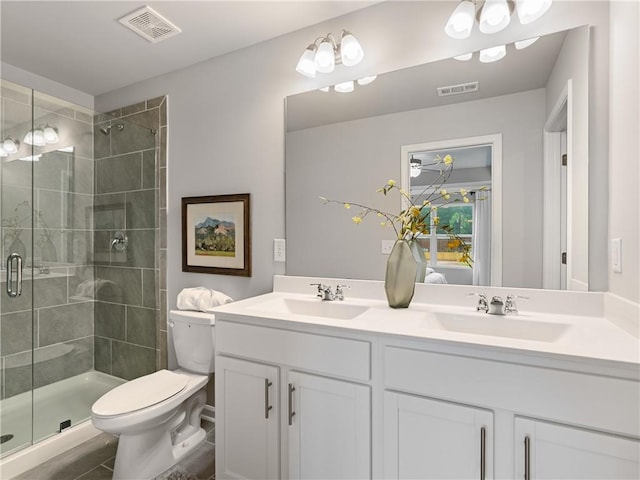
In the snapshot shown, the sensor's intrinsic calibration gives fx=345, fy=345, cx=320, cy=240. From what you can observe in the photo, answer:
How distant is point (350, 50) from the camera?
1672mm

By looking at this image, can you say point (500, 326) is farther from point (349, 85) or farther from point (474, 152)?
point (349, 85)

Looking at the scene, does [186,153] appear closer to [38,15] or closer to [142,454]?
[38,15]

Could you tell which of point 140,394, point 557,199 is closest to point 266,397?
point 140,394

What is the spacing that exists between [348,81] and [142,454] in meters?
2.10

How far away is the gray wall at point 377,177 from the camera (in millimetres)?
1433

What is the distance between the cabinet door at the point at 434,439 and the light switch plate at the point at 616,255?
27.8 inches

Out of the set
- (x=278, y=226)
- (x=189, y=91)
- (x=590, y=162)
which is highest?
(x=189, y=91)

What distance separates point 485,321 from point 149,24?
223 cm

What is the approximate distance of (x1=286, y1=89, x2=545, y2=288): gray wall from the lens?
143cm

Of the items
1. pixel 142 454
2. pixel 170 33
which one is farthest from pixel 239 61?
pixel 142 454

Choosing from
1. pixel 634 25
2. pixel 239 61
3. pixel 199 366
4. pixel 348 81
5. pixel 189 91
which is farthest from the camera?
pixel 189 91

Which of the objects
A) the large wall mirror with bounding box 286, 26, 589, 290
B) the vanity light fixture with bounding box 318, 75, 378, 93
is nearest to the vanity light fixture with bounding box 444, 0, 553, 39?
the large wall mirror with bounding box 286, 26, 589, 290

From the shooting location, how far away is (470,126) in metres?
1.53

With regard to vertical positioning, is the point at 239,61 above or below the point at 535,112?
above
